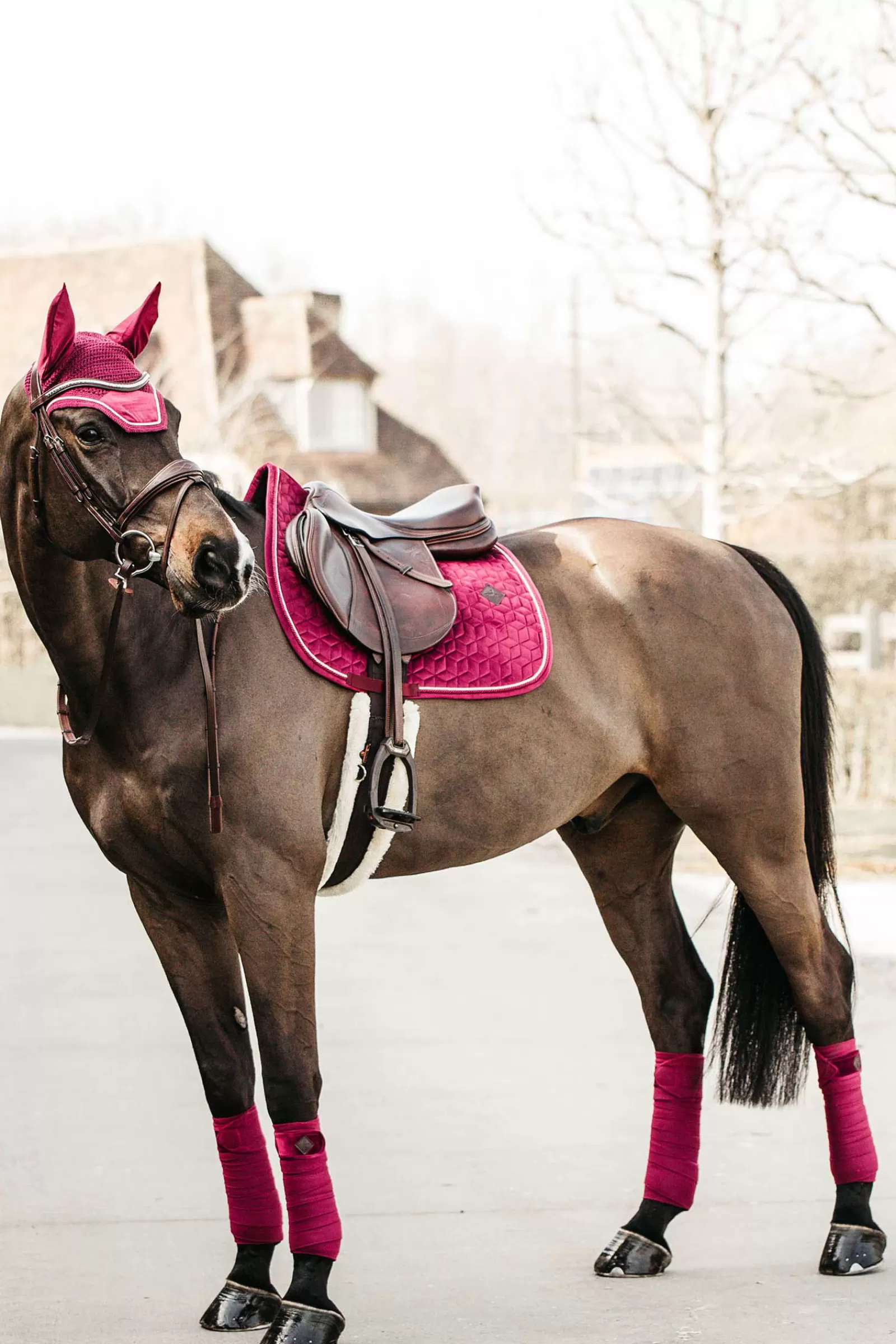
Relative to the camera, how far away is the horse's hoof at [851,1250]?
322 centimetres

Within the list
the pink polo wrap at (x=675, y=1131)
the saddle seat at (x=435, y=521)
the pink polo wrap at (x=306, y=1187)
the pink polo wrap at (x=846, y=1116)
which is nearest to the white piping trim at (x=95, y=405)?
the saddle seat at (x=435, y=521)

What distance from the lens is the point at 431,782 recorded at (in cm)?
292

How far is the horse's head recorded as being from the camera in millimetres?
2445

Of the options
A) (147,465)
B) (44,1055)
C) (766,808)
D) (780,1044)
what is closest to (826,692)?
(766,808)

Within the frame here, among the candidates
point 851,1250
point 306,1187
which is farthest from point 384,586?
point 851,1250

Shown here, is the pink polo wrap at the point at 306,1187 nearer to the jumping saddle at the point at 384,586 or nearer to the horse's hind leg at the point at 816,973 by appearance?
the jumping saddle at the point at 384,586

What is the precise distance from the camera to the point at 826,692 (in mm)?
3596

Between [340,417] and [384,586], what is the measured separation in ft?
87.0

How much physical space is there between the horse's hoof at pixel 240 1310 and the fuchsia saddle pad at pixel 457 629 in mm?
1267

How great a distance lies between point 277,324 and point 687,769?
25795 millimetres

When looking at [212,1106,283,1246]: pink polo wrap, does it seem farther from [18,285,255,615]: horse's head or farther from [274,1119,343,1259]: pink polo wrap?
[18,285,255,615]: horse's head

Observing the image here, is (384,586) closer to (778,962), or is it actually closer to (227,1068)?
(227,1068)

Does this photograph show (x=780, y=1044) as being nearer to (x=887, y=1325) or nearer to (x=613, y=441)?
(x=887, y=1325)


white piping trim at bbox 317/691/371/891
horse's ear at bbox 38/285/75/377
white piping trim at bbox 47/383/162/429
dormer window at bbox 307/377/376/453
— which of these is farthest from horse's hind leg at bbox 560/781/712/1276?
dormer window at bbox 307/377/376/453
